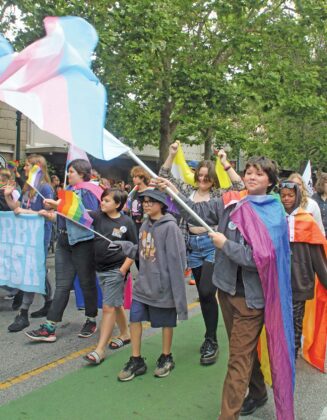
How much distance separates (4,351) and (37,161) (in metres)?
2.12

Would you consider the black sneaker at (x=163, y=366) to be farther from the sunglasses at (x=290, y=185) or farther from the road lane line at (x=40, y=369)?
the sunglasses at (x=290, y=185)

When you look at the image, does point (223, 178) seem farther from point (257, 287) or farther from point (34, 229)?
point (34, 229)

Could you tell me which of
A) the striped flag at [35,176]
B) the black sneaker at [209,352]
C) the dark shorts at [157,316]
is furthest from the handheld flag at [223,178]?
the striped flag at [35,176]

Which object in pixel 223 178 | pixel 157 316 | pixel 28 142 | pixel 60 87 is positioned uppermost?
pixel 28 142

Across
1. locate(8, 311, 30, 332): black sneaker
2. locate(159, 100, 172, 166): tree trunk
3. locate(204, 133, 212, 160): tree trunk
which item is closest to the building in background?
locate(204, 133, 212, 160): tree trunk

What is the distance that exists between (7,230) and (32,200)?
0.44 meters

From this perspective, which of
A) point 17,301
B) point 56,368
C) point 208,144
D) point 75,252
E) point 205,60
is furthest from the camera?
point 208,144

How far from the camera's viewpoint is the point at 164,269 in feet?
13.9

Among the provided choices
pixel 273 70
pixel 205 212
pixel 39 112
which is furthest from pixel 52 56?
pixel 273 70

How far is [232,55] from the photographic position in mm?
14508

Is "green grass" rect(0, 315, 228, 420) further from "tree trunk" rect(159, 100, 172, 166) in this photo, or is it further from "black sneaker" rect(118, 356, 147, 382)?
"tree trunk" rect(159, 100, 172, 166)

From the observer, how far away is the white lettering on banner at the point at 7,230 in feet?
19.1

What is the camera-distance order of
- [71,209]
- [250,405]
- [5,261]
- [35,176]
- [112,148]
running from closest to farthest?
[112,148] → [250,405] → [71,209] → [35,176] → [5,261]

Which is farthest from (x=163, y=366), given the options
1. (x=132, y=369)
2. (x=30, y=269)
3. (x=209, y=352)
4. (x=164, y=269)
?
(x=30, y=269)
